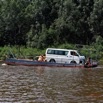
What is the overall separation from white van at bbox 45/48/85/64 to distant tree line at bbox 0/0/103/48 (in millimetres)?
16568

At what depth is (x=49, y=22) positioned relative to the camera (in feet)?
225

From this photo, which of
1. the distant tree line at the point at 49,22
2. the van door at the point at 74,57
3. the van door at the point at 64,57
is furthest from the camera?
the distant tree line at the point at 49,22

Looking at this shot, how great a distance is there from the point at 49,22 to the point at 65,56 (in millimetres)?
25149

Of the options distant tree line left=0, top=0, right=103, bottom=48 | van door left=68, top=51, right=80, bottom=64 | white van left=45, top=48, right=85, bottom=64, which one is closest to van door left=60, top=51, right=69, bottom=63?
white van left=45, top=48, right=85, bottom=64

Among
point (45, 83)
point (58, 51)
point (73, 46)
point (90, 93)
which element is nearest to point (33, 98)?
point (90, 93)

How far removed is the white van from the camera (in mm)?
44188

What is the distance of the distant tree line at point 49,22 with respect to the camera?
62.7 m

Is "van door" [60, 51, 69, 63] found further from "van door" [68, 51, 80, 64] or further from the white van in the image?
"van door" [68, 51, 80, 64]

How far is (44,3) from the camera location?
2650 inches

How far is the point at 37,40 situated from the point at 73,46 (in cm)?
689

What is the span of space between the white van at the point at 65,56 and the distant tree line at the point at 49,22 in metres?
16.6

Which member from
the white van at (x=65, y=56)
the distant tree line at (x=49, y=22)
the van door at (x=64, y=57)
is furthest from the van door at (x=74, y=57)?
the distant tree line at (x=49, y=22)

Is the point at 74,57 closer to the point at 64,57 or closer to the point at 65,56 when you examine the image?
the point at 65,56

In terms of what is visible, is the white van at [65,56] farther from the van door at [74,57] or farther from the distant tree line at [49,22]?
the distant tree line at [49,22]
